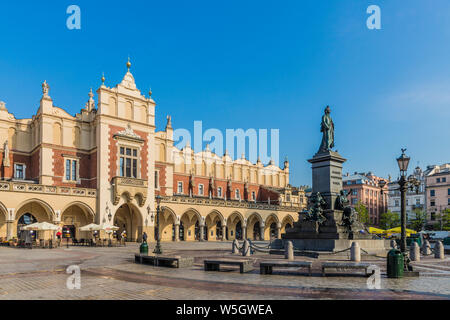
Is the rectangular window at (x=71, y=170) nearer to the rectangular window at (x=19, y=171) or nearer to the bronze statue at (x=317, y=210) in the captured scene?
the rectangular window at (x=19, y=171)

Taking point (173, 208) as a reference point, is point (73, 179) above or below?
above

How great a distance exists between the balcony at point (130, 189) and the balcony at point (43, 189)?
2.08 meters

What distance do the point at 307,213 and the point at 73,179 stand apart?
2601cm

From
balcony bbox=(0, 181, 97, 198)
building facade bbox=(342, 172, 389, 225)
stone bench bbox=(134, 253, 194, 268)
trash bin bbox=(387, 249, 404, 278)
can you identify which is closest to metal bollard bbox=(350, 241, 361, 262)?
trash bin bbox=(387, 249, 404, 278)

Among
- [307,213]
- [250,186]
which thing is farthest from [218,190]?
[307,213]

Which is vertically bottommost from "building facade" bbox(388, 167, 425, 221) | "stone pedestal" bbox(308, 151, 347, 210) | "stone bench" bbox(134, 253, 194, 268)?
"building facade" bbox(388, 167, 425, 221)

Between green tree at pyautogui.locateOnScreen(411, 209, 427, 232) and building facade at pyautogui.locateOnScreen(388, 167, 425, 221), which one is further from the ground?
building facade at pyautogui.locateOnScreen(388, 167, 425, 221)

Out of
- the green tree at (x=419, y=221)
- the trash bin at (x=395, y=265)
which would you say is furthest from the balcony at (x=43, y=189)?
the green tree at (x=419, y=221)

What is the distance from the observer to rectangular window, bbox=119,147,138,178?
4100 cm

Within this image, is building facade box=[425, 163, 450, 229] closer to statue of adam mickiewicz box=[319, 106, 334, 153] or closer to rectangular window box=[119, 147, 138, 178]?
rectangular window box=[119, 147, 138, 178]

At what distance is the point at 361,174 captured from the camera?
9981 cm

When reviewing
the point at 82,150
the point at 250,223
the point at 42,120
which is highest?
the point at 42,120

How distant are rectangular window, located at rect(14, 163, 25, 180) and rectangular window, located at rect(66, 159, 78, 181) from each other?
4.89 m
